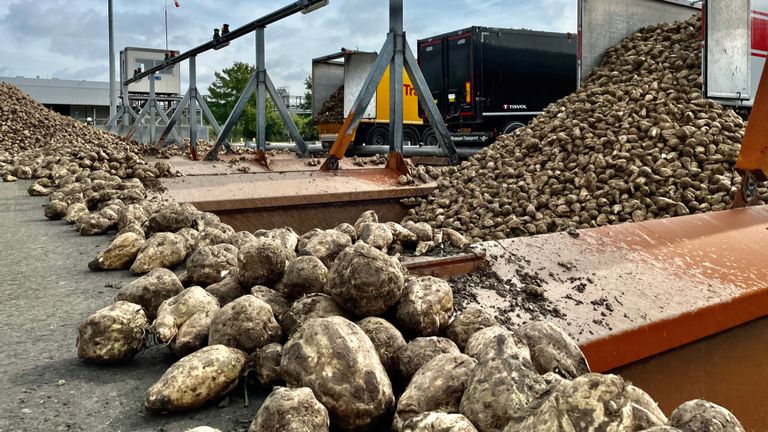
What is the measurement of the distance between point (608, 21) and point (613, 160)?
2.33m

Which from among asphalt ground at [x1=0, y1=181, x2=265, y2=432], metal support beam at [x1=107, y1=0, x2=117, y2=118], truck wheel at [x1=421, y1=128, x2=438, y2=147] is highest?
metal support beam at [x1=107, y1=0, x2=117, y2=118]

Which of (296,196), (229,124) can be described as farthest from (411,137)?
(296,196)

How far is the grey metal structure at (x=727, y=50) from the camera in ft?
14.1

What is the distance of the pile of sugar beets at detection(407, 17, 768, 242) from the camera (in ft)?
13.0

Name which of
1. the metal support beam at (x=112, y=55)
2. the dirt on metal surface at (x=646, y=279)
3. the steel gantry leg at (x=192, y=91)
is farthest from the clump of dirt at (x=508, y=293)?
the metal support beam at (x=112, y=55)

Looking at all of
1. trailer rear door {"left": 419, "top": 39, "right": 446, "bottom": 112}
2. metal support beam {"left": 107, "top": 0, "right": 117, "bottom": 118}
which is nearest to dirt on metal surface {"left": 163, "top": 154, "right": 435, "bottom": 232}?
trailer rear door {"left": 419, "top": 39, "right": 446, "bottom": 112}

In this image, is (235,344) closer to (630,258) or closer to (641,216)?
(630,258)

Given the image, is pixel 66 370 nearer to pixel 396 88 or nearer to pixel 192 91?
pixel 396 88

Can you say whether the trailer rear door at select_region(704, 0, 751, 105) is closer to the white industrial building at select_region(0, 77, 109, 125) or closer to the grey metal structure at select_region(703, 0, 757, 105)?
the grey metal structure at select_region(703, 0, 757, 105)

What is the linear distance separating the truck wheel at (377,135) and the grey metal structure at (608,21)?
8.05m

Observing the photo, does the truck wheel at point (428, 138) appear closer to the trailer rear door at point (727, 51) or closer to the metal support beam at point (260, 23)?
the metal support beam at point (260, 23)

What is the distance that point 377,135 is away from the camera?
46.2 ft

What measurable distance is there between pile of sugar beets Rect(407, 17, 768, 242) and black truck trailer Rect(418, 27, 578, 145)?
19.9 ft

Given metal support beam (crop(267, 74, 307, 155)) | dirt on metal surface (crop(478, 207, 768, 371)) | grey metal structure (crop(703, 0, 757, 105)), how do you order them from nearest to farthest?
dirt on metal surface (crop(478, 207, 768, 371)) → grey metal structure (crop(703, 0, 757, 105)) → metal support beam (crop(267, 74, 307, 155))
